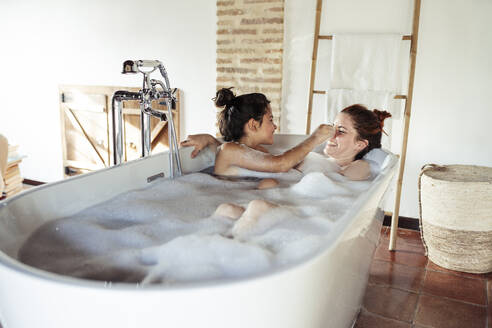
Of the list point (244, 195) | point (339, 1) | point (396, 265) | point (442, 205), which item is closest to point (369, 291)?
point (396, 265)

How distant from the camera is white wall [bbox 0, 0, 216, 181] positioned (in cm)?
343

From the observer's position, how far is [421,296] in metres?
2.10

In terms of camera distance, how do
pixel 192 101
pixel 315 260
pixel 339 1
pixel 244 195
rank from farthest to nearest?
pixel 192 101 < pixel 339 1 < pixel 244 195 < pixel 315 260

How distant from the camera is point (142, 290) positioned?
751 mm

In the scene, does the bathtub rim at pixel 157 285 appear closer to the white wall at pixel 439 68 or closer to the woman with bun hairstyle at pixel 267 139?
the woman with bun hairstyle at pixel 267 139

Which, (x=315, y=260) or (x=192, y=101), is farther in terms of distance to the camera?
(x=192, y=101)

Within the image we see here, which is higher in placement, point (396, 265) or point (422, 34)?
point (422, 34)

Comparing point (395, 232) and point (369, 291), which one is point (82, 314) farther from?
point (395, 232)

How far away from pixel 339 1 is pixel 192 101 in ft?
4.57

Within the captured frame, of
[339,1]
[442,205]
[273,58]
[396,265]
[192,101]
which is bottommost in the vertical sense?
[396,265]

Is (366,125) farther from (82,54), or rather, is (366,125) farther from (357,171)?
(82,54)

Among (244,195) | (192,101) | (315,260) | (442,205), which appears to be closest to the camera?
(315,260)

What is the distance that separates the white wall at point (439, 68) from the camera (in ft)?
8.55

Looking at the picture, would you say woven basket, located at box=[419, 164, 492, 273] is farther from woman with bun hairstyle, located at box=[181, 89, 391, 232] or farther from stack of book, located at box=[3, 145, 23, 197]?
stack of book, located at box=[3, 145, 23, 197]
